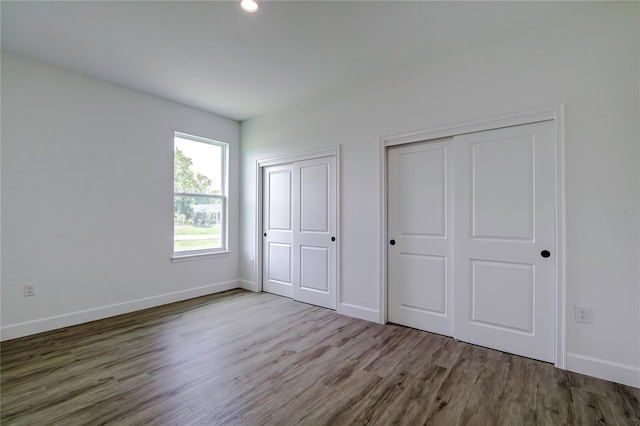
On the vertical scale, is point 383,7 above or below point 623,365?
above

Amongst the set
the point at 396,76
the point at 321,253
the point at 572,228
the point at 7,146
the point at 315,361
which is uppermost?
the point at 396,76

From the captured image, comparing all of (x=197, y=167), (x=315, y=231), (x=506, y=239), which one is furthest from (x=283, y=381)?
(x=197, y=167)

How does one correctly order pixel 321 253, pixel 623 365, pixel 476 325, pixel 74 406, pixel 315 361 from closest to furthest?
pixel 74 406
pixel 623 365
pixel 315 361
pixel 476 325
pixel 321 253

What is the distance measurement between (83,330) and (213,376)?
1897mm

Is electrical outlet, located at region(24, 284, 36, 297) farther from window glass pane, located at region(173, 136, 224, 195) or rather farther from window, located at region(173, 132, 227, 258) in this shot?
window glass pane, located at region(173, 136, 224, 195)

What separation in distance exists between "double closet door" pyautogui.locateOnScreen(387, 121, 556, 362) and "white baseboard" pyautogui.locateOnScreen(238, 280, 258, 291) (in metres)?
2.25

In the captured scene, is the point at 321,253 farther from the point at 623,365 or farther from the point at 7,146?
the point at 7,146

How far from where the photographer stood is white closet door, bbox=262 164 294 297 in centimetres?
430

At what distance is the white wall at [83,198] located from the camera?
2885 millimetres

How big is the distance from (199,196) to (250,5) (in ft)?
9.42

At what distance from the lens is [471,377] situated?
7.20 feet

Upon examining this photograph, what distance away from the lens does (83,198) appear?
329 centimetres

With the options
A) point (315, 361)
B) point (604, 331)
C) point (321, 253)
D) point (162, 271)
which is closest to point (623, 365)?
point (604, 331)

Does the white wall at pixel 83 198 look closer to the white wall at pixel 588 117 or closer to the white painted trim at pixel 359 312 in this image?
the white painted trim at pixel 359 312
